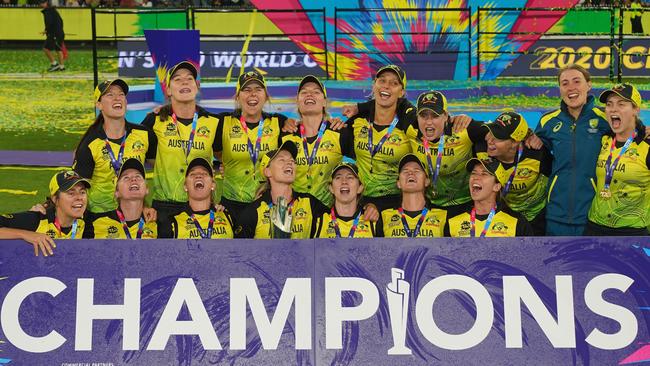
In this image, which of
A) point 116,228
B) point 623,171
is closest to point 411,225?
point 623,171

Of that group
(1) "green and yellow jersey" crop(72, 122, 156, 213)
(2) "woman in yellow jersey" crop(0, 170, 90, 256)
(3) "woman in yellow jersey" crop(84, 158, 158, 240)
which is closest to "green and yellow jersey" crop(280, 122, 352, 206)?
(1) "green and yellow jersey" crop(72, 122, 156, 213)

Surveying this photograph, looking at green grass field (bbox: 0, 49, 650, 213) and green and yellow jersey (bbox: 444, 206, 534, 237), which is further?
green grass field (bbox: 0, 49, 650, 213)

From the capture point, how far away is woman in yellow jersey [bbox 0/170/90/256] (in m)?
7.05

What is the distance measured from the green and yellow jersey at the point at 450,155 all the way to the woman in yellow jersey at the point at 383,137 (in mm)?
130

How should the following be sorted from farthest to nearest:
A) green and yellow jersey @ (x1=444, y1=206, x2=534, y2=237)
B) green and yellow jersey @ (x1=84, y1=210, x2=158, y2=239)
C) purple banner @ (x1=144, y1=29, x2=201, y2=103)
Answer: purple banner @ (x1=144, y1=29, x2=201, y2=103) → green and yellow jersey @ (x1=84, y1=210, x2=158, y2=239) → green and yellow jersey @ (x1=444, y1=206, x2=534, y2=237)

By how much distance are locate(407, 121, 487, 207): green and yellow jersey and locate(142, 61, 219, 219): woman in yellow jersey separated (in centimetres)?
164

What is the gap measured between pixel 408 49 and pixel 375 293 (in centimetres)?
1467

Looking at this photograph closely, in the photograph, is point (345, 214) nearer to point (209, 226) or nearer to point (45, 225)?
point (209, 226)

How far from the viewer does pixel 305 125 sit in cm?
801

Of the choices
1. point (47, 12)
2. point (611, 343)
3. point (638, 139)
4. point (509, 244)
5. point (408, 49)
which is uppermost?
point (47, 12)

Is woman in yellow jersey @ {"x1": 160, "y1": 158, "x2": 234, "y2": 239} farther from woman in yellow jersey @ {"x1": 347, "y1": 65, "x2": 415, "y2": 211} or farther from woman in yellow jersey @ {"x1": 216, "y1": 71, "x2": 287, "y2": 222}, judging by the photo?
woman in yellow jersey @ {"x1": 347, "y1": 65, "x2": 415, "y2": 211}

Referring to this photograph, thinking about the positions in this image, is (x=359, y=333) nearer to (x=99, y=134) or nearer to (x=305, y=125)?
(x=305, y=125)

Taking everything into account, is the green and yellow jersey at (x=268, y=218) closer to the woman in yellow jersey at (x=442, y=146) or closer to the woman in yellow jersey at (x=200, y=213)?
the woman in yellow jersey at (x=200, y=213)

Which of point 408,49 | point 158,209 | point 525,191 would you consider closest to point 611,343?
point 525,191
